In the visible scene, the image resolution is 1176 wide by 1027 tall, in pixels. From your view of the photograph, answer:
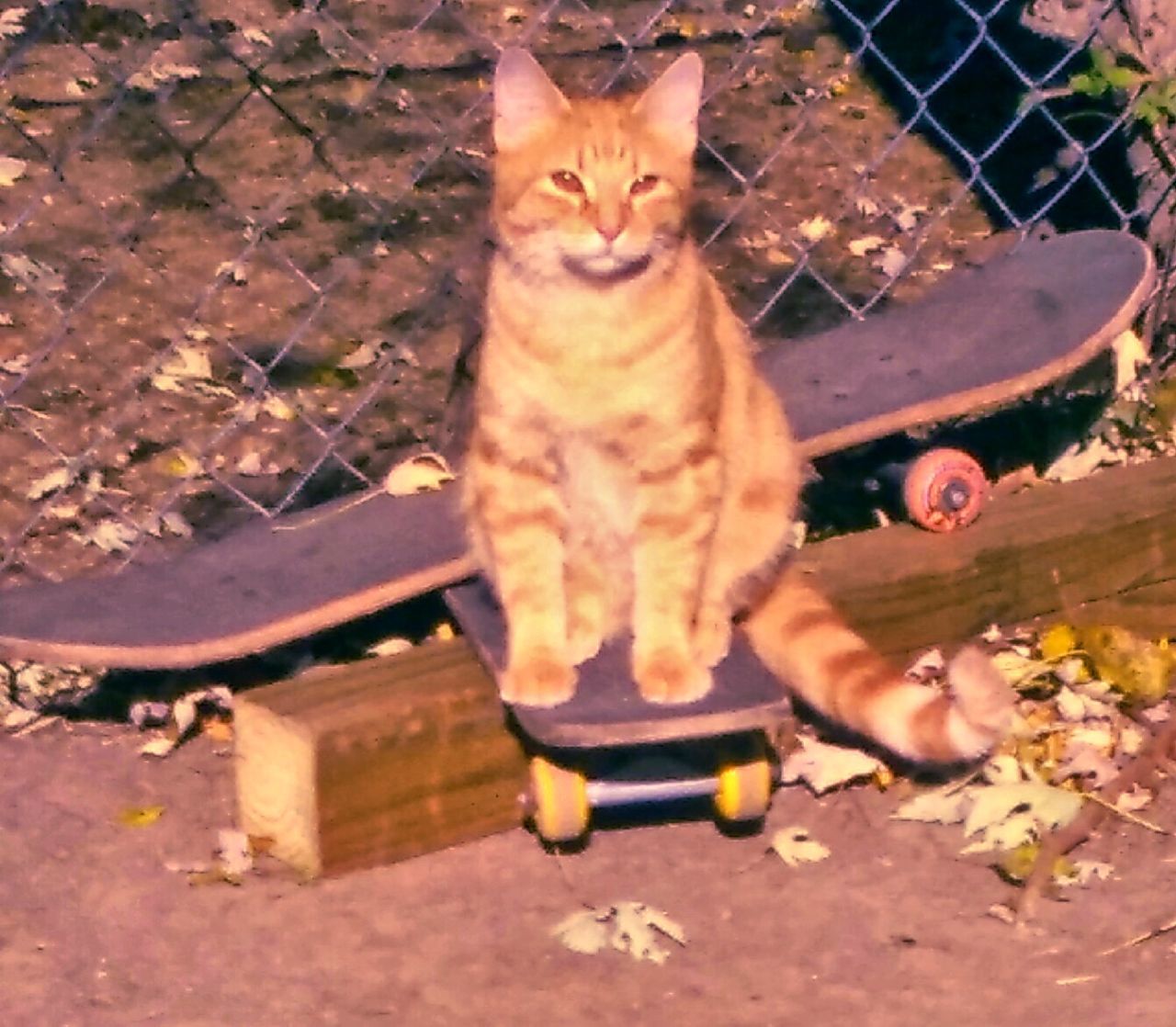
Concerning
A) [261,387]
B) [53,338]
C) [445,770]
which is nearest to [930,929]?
[445,770]

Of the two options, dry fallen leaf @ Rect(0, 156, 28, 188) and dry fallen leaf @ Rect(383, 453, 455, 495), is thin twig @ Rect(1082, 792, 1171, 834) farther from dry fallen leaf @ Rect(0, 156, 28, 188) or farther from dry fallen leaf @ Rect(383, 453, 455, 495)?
dry fallen leaf @ Rect(0, 156, 28, 188)

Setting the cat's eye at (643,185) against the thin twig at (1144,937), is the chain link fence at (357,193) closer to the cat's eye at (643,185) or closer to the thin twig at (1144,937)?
the cat's eye at (643,185)

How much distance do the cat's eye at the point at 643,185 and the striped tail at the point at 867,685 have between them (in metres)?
0.64

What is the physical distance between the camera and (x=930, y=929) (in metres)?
2.18

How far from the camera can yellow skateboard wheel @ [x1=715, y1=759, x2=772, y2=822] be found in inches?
90.3

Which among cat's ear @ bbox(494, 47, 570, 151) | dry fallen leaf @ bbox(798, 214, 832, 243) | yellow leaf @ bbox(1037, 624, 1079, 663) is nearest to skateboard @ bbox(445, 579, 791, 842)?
yellow leaf @ bbox(1037, 624, 1079, 663)

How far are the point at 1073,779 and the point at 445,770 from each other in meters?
0.93

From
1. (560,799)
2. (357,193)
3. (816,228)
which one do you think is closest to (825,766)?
(560,799)

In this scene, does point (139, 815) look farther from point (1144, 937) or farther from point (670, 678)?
point (1144, 937)

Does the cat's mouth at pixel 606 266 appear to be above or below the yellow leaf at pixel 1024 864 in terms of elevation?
above

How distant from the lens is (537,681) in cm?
Result: 228

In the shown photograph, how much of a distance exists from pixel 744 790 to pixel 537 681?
322 mm

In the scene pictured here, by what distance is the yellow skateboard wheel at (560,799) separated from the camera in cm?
227

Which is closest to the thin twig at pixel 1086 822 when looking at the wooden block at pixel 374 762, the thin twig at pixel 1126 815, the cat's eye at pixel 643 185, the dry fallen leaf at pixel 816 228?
the thin twig at pixel 1126 815
